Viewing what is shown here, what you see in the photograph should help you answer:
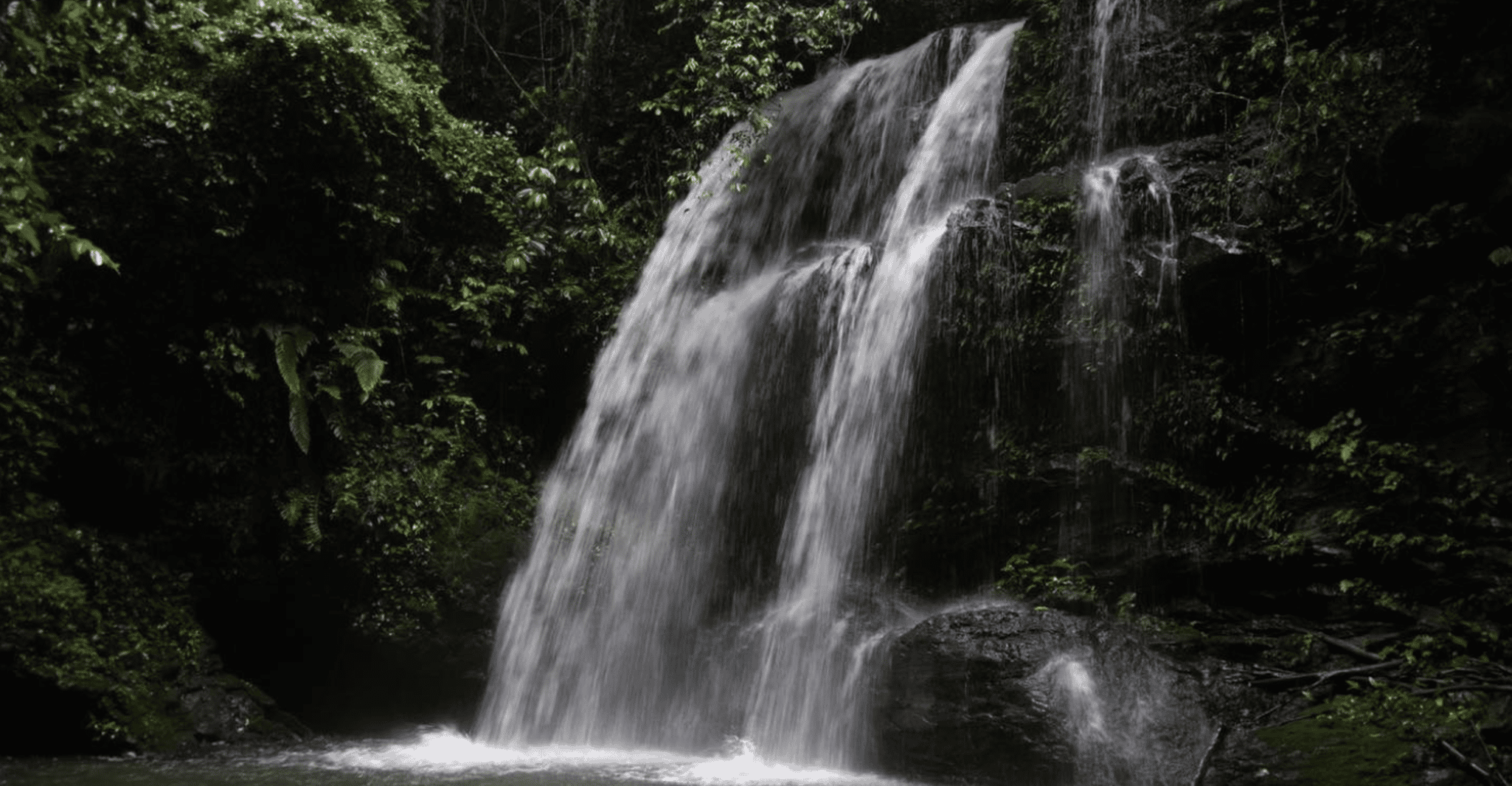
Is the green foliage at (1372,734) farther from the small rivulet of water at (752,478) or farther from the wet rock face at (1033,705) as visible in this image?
the small rivulet of water at (752,478)

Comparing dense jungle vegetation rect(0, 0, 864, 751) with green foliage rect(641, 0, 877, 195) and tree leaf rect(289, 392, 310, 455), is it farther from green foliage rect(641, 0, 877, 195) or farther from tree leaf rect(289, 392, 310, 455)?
green foliage rect(641, 0, 877, 195)

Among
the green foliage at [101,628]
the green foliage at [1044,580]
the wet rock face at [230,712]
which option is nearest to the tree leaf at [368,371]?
the green foliage at [101,628]

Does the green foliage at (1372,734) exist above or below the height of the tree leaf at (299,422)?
below

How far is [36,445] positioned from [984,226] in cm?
761

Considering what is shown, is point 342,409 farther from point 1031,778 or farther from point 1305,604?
point 1305,604

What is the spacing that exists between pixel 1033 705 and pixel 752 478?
10.5ft

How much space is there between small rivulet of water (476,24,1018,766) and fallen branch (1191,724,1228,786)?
6.72ft

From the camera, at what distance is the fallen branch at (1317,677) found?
4.62m

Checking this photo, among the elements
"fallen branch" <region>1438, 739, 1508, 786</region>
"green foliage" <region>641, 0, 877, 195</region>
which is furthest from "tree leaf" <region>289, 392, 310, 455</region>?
"fallen branch" <region>1438, 739, 1508, 786</region>

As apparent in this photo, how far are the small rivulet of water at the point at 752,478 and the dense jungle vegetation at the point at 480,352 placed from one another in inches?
17.6

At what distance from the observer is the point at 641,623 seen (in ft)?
25.5

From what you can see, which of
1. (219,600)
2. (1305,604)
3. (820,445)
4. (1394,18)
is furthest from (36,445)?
(1394,18)

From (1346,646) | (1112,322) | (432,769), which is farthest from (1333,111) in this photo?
(432,769)

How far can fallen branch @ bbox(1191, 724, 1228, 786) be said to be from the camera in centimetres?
458
